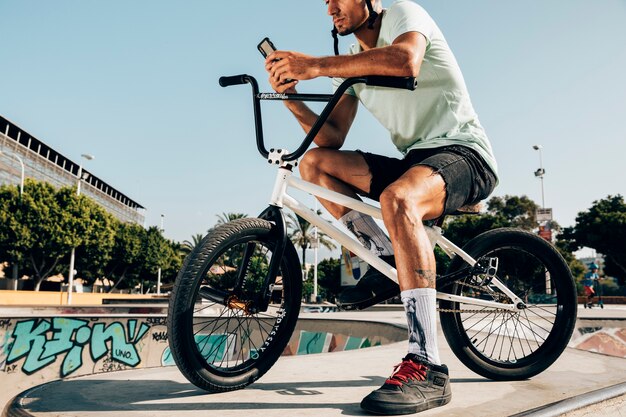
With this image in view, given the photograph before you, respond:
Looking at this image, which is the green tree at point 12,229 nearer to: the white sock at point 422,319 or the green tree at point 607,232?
the white sock at point 422,319

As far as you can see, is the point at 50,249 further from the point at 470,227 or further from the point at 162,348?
the point at 470,227

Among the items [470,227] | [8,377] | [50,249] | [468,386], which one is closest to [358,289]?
[468,386]

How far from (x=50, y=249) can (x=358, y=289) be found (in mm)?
40521

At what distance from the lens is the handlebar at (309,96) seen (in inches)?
87.8

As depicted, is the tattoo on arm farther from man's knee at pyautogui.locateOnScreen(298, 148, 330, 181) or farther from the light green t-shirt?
man's knee at pyautogui.locateOnScreen(298, 148, 330, 181)

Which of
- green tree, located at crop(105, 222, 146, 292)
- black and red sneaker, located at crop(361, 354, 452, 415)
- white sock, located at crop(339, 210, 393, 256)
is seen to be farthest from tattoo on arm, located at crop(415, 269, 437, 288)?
green tree, located at crop(105, 222, 146, 292)

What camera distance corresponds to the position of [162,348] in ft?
27.7

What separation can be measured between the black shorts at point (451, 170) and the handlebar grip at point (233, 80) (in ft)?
2.59

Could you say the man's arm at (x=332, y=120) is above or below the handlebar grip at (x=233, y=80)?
below

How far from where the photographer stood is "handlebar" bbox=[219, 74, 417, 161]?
2230 millimetres

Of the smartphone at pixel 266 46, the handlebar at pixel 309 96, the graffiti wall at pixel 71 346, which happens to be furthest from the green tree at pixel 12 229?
the smartphone at pixel 266 46

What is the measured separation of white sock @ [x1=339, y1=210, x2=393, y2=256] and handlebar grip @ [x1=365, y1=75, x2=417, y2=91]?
827 millimetres

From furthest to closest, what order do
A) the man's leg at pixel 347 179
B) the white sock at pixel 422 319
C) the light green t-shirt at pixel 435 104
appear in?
the man's leg at pixel 347 179
the light green t-shirt at pixel 435 104
the white sock at pixel 422 319

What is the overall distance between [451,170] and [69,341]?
7123 mm
